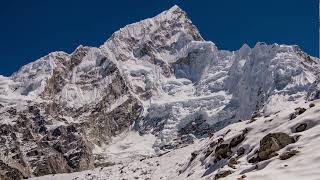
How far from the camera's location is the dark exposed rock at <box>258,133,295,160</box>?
33125 millimetres

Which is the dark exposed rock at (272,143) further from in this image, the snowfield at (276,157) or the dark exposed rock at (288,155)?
the dark exposed rock at (288,155)

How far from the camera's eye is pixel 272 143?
34031 millimetres

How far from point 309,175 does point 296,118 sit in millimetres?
13961

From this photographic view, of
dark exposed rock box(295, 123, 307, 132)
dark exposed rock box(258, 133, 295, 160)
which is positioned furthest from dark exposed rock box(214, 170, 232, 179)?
dark exposed rock box(295, 123, 307, 132)

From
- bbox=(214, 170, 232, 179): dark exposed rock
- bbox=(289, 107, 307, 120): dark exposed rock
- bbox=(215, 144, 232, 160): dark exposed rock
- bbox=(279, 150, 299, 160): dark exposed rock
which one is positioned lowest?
bbox=(279, 150, 299, 160): dark exposed rock

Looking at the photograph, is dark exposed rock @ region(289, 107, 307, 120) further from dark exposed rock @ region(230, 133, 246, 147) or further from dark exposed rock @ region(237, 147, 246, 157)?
dark exposed rock @ region(237, 147, 246, 157)

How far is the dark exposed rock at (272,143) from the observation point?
109 ft

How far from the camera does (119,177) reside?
384 ft

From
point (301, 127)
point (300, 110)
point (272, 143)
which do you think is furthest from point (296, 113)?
point (272, 143)

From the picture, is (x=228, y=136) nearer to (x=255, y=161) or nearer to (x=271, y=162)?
(x=255, y=161)

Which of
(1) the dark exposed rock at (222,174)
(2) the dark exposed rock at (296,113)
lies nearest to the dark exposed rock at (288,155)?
(1) the dark exposed rock at (222,174)

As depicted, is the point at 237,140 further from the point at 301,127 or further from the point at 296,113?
the point at 301,127

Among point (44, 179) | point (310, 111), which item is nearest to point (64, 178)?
point (44, 179)

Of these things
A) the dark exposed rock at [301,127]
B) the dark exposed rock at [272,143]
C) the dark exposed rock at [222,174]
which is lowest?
the dark exposed rock at [222,174]
